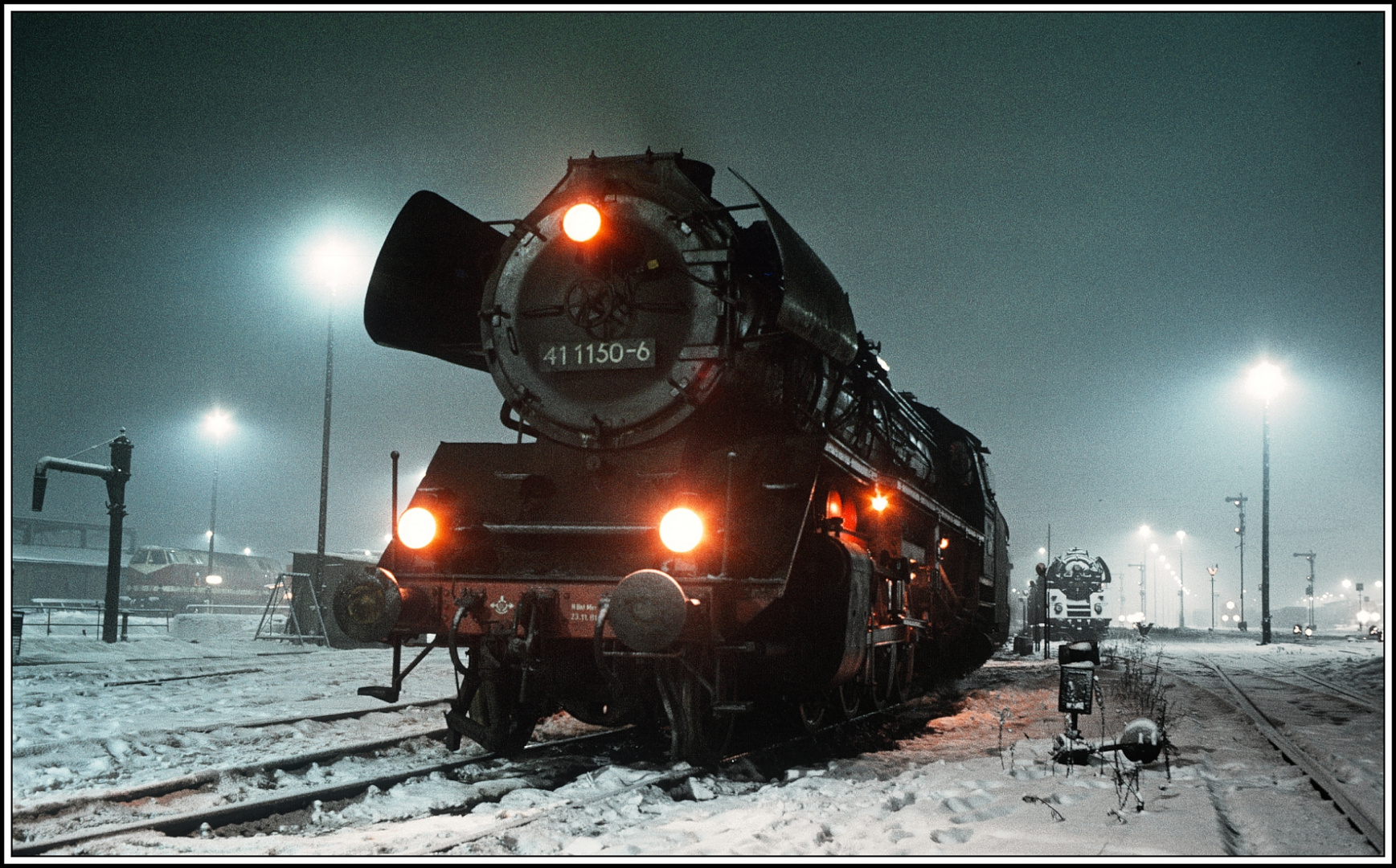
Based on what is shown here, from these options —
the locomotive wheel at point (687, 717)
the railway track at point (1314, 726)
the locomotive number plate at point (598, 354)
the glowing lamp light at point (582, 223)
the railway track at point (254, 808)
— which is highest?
the glowing lamp light at point (582, 223)

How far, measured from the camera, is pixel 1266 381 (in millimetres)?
28656

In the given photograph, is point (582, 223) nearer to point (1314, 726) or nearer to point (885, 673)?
point (885, 673)

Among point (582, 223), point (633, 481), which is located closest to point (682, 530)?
point (633, 481)

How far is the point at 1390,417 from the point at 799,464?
281cm

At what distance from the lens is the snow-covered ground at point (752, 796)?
429 cm

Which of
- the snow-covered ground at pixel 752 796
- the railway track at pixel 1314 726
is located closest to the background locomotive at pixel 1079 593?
→ the railway track at pixel 1314 726

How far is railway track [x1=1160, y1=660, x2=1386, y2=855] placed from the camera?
522 centimetres

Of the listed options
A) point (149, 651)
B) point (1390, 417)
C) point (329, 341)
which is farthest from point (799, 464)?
point (329, 341)

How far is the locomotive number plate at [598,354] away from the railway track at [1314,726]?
4.37m

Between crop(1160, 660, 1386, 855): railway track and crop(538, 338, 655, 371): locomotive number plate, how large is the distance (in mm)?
4367

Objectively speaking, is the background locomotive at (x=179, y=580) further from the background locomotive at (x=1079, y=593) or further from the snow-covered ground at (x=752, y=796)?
the snow-covered ground at (x=752, y=796)

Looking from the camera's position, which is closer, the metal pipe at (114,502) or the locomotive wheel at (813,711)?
the locomotive wheel at (813,711)

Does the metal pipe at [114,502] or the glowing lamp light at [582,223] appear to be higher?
the glowing lamp light at [582,223]

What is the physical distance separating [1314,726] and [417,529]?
26.2 feet
